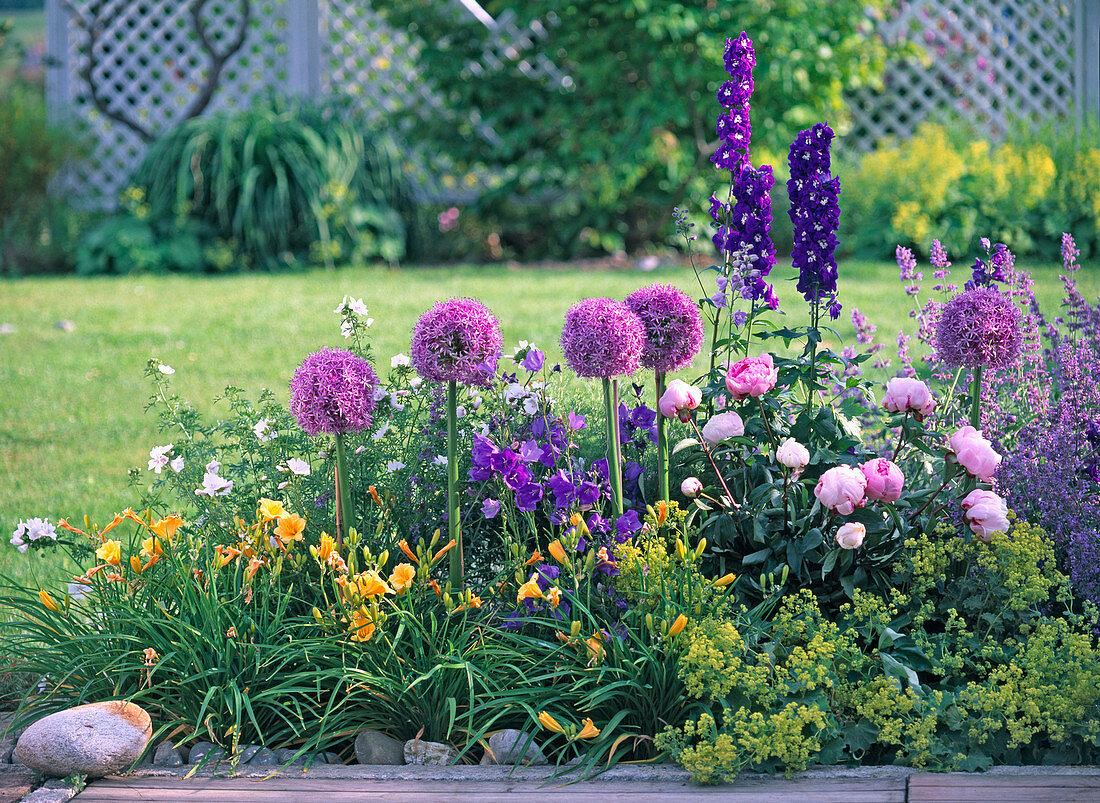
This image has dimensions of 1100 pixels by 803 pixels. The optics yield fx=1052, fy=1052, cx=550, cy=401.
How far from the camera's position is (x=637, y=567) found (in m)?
2.08

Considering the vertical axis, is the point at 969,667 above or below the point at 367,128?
below

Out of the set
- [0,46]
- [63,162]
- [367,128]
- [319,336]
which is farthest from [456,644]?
[0,46]

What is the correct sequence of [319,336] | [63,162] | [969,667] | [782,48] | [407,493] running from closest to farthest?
[969,667] → [407,493] → [319,336] → [782,48] → [63,162]

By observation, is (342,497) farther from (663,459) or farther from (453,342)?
(663,459)

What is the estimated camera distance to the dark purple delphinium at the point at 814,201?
7.39 ft

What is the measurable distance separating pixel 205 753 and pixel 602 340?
1.08 m

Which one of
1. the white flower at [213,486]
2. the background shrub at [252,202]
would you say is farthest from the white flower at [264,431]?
the background shrub at [252,202]

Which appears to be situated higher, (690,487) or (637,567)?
(690,487)

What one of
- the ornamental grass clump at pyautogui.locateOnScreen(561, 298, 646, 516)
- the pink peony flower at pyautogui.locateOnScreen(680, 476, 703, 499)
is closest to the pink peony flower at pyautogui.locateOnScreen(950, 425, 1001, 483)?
the pink peony flower at pyautogui.locateOnScreen(680, 476, 703, 499)

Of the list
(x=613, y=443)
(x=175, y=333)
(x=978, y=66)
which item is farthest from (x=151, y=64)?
(x=613, y=443)

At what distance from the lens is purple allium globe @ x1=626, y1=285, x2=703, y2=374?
2180 millimetres

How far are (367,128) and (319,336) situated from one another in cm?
343

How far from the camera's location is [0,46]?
9.74m

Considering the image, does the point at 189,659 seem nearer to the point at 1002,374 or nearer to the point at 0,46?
the point at 1002,374
